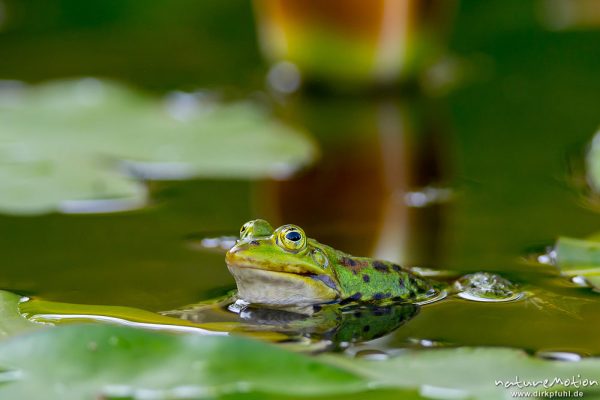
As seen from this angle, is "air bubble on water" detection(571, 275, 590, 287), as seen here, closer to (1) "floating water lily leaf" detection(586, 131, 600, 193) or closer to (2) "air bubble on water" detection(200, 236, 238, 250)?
(1) "floating water lily leaf" detection(586, 131, 600, 193)

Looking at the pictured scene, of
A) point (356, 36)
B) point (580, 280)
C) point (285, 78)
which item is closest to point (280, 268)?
point (580, 280)

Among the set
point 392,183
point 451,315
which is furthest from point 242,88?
point 451,315

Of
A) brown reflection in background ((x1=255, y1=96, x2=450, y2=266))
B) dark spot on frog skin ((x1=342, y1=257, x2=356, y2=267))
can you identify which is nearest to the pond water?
brown reflection in background ((x1=255, y1=96, x2=450, y2=266))

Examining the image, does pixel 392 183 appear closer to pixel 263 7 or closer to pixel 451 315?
pixel 451 315

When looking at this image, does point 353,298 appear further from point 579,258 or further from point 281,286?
point 579,258

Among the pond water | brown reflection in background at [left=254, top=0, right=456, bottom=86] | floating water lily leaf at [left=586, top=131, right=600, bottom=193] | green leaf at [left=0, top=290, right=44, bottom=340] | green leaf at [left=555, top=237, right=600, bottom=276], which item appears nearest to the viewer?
green leaf at [left=0, top=290, right=44, bottom=340]

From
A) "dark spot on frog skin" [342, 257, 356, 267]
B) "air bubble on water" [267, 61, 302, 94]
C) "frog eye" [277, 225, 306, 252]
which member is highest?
"air bubble on water" [267, 61, 302, 94]
